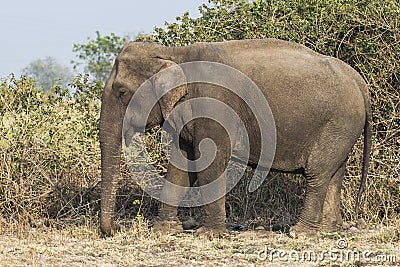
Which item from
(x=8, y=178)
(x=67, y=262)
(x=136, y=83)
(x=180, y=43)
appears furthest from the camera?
(x=180, y=43)

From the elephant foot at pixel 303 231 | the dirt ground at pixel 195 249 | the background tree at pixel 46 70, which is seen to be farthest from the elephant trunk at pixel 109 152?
the background tree at pixel 46 70

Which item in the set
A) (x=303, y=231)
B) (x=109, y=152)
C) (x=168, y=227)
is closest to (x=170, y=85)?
(x=109, y=152)

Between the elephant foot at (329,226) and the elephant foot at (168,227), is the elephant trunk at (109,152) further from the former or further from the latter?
the elephant foot at (329,226)

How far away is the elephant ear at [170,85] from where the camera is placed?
28.1 feet

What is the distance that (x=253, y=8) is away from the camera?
10.7 metres

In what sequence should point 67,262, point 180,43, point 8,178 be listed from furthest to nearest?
point 180,43, point 8,178, point 67,262

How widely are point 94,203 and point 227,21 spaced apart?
307 cm

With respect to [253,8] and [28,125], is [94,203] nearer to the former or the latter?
[28,125]

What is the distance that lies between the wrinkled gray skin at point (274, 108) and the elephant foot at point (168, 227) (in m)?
0.52

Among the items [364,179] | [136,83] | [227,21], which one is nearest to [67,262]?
[136,83]

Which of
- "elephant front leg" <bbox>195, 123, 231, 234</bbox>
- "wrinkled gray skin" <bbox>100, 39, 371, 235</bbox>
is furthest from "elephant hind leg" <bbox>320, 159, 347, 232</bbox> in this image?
"elephant front leg" <bbox>195, 123, 231, 234</bbox>

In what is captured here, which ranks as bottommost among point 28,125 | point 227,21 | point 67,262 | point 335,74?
point 67,262

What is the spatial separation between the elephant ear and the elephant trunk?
1.70ft

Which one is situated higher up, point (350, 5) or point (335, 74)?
point (350, 5)
